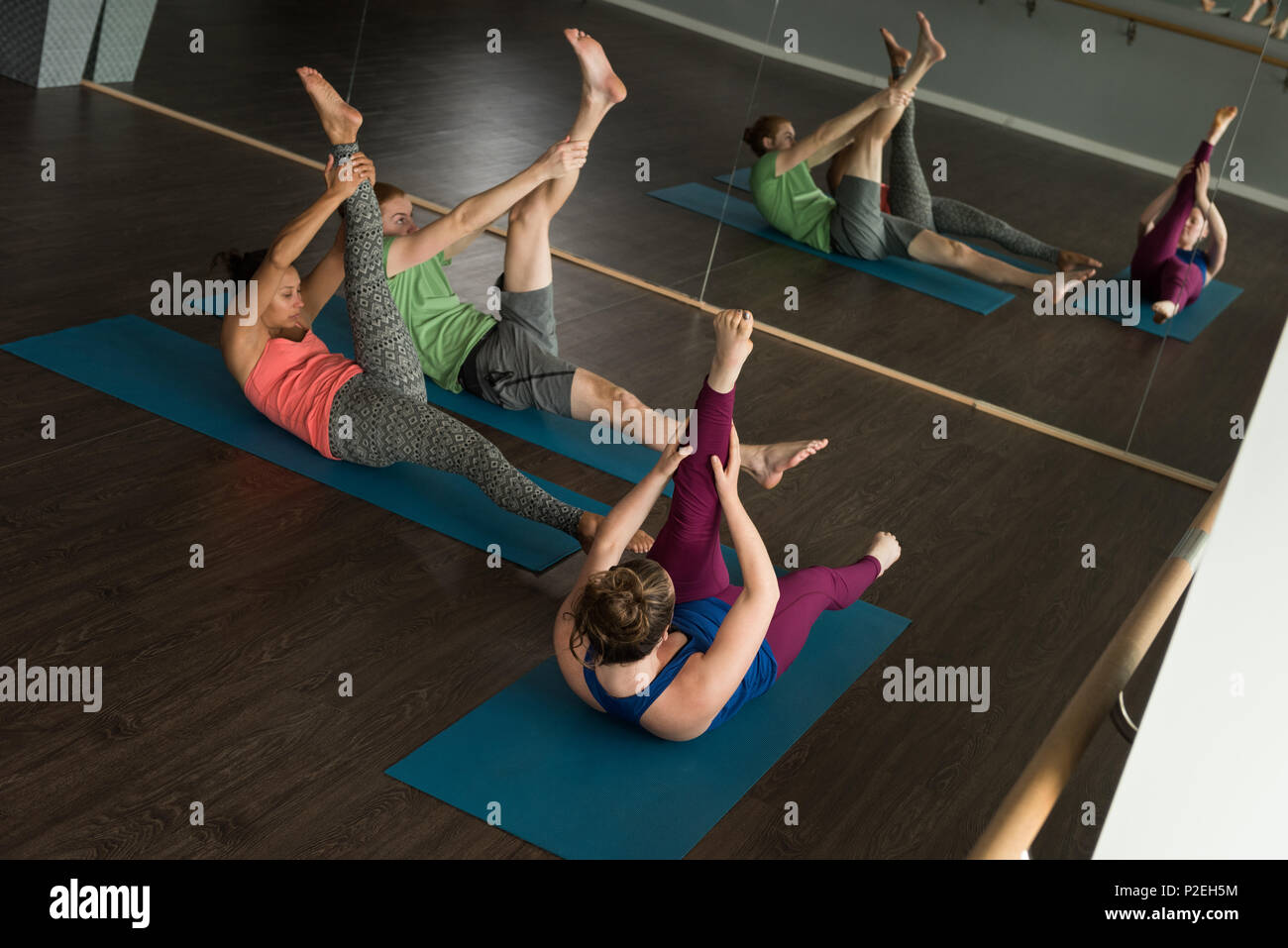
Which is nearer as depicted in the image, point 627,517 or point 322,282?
point 627,517

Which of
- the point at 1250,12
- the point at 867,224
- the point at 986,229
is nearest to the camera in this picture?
the point at 1250,12

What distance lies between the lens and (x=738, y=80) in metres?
4.95

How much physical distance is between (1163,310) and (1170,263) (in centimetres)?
17

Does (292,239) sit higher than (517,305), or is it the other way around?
(292,239)

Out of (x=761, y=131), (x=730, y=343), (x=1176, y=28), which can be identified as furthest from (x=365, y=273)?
(x=1176, y=28)

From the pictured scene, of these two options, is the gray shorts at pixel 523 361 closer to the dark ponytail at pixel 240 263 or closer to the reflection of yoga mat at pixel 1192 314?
the dark ponytail at pixel 240 263

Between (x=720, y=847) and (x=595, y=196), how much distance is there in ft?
12.1

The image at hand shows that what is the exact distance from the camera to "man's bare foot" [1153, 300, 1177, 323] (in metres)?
4.39

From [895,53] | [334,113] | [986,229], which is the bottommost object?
[986,229]

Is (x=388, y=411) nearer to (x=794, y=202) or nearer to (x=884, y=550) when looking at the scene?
(x=884, y=550)

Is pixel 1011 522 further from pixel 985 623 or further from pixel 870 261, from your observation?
pixel 870 261

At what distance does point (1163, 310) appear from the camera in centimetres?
443
